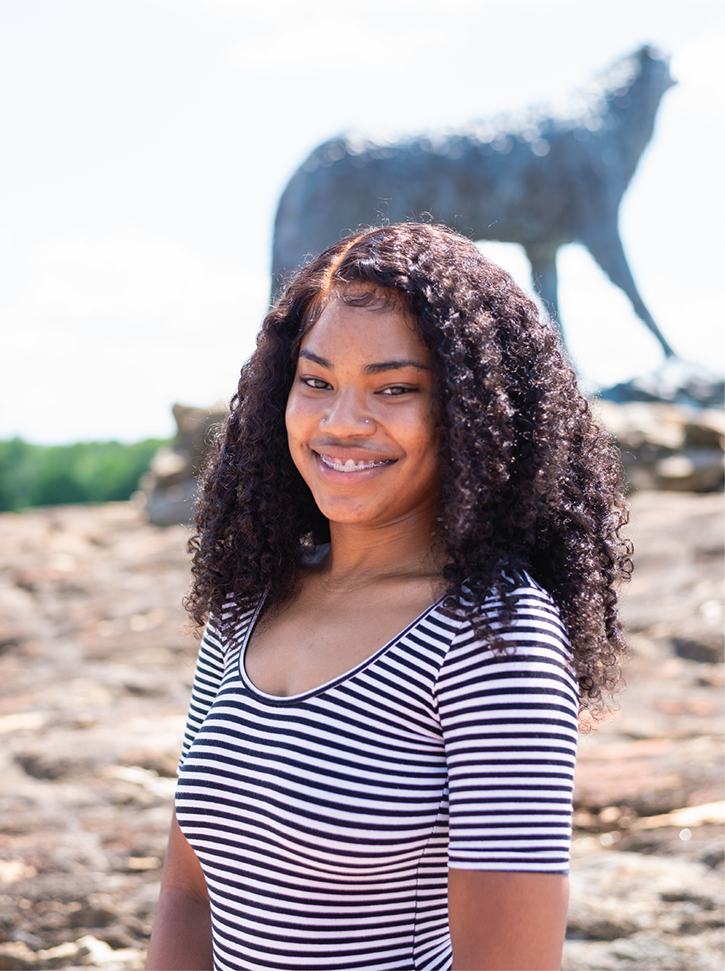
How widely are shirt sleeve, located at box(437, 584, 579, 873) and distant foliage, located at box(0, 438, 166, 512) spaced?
18.5 meters

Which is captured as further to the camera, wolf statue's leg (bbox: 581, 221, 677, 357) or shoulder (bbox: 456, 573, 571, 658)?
wolf statue's leg (bbox: 581, 221, 677, 357)

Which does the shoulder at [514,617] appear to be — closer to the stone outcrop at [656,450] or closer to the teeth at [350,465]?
the teeth at [350,465]

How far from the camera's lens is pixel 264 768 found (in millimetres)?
1136

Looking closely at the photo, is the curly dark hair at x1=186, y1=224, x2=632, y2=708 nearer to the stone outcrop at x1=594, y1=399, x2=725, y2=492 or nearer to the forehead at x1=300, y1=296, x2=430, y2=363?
the forehead at x1=300, y1=296, x2=430, y2=363

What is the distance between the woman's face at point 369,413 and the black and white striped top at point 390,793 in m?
0.19

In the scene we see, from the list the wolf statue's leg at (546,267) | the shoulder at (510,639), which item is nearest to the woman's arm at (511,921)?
the shoulder at (510,639)

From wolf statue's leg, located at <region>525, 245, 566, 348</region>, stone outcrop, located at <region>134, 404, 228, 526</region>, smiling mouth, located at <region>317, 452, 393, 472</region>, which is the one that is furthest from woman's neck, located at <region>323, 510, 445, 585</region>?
wolf statue's leg, located at <region>525, 245, 566, 348</region>

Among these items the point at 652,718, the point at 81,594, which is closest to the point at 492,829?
the point at 652,718

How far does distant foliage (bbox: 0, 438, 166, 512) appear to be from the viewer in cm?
1923

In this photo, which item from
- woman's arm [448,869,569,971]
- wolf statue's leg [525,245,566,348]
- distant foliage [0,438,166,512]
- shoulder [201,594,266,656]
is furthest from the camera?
distant foliage [0,438,166,512]

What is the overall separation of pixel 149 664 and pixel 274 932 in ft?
10.1

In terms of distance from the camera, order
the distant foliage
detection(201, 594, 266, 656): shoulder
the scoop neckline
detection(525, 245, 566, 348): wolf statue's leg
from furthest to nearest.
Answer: the distant foliage
detection(525, 245, 566, 348): wolf statue's leg
detection(201, 594, 266, 656): shoulder
the scoop neckline

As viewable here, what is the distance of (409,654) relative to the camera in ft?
3.57

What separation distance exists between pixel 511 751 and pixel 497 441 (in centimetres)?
39
